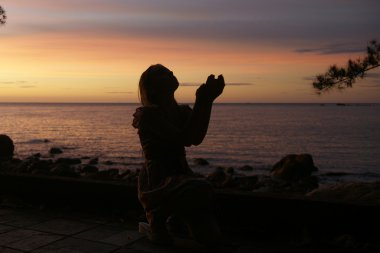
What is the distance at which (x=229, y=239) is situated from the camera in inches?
189

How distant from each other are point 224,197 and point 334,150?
29.5 meters

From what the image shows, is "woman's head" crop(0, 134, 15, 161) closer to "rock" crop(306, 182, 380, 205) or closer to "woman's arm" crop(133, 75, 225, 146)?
"rock" crop(306, 182, 380, 205)

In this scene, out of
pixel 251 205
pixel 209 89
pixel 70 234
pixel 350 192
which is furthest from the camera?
pixel 350 192

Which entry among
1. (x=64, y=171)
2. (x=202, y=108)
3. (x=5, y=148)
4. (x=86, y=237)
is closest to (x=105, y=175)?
(x=64, y=171)

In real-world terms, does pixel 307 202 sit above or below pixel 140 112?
below

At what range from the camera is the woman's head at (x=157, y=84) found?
4191 millimetres

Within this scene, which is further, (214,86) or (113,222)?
(113,222)

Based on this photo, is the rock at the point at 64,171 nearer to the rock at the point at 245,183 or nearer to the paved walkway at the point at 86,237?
the rock at the point at 245,183

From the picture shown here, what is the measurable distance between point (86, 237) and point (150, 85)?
1.92 metres

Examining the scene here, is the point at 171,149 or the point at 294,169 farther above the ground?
the point at 171,149

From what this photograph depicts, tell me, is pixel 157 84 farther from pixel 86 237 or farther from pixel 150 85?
pixel 86 237

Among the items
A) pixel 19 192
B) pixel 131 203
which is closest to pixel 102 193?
pixel 131 203

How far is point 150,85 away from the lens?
4219mm

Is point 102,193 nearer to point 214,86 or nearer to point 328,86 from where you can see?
point 214,86
